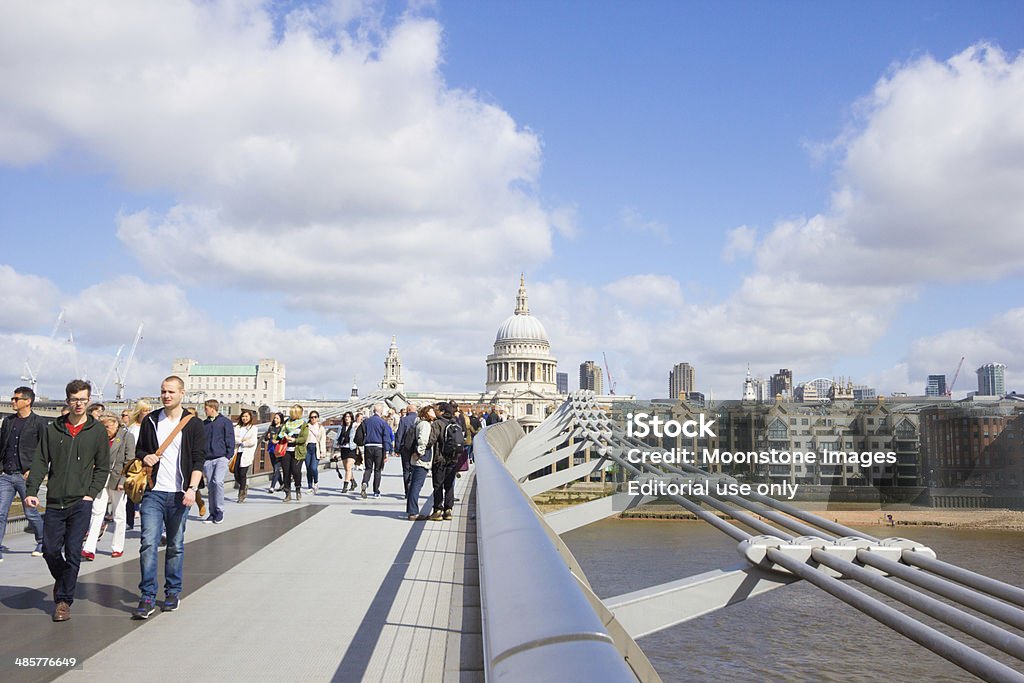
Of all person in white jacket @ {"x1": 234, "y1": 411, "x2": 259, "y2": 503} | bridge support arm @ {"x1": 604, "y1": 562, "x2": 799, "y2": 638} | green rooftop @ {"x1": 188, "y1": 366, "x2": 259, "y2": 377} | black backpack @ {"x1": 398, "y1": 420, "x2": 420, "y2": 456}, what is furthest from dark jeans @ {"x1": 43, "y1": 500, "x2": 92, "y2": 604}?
green rooftop @ {"x1": 188, "y1": 366, "x2": 259, "y2": 377}

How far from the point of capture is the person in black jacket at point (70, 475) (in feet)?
17.2

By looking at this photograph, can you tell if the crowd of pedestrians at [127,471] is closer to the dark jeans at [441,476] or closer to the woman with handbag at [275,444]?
the dark jeans at [441,476]

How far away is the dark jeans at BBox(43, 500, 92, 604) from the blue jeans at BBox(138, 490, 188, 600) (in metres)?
0.36

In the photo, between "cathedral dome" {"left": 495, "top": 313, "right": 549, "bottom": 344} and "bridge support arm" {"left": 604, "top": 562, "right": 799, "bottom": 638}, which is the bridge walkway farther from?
"cathedral dome" {"left": 495, "top": 313, "right": 549, "bottom": 344}

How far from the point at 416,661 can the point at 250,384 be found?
19900 centimetres

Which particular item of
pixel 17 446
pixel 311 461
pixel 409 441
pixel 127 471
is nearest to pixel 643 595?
pixel 127 471

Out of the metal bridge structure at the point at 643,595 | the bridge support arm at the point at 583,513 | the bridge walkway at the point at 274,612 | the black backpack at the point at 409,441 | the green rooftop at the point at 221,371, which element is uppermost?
the green rooftop at the point at 221,371

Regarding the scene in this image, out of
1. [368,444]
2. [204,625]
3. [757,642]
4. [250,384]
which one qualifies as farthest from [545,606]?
[250,384]

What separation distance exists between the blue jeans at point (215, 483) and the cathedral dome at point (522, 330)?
128 meters

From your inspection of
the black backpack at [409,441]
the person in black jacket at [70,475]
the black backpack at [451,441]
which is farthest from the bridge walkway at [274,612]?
the black backpack at [409,441]

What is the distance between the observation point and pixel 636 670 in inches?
59.0

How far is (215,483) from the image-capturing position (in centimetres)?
958

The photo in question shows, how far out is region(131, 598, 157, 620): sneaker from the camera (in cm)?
500

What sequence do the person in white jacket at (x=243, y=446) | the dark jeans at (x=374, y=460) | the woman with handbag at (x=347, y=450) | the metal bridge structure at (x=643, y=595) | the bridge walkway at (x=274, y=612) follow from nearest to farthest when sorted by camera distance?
the metal bridge structure at (x=643, y=595)
the bridge walkway at (x=274, y=612)
the person in white jacket at (x=243, y=446)
the dark jeans at (x=374, y=460)
the woman with handbag at (x=347, y=450)
